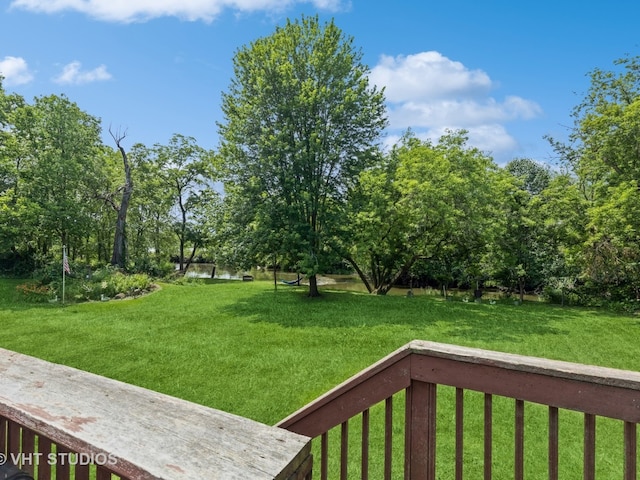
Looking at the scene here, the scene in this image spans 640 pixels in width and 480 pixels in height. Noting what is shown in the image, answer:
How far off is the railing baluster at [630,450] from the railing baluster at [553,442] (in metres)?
0.15

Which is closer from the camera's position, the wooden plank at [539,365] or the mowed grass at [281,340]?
the wooden plank at [539,365]

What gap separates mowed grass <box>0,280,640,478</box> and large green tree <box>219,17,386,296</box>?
2.09 metres

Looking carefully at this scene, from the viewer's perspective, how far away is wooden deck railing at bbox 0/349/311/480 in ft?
2.21

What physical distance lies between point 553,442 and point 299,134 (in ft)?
32.7

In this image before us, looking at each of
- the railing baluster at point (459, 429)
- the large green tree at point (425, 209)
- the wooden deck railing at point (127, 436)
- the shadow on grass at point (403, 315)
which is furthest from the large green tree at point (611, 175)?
the wooden deck railing at point (127, 436)

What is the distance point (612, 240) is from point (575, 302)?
9.52 feet

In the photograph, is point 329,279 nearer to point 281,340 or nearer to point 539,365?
point 281,340

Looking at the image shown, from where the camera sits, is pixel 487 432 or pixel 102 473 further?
pixel 487 432

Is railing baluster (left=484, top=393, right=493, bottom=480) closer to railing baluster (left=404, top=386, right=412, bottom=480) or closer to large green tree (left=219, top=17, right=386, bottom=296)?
railing baluster (left=404, top=386, right=412, bottom=480)

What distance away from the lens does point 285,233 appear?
9.56 metres

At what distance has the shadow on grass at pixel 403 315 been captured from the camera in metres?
7.50

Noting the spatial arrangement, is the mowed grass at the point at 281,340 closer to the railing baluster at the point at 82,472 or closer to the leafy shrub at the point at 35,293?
the leafy shrub at the point at 35,293

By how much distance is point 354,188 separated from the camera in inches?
444

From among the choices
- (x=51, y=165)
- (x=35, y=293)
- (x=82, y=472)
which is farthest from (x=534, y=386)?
(x=51, y=165)
